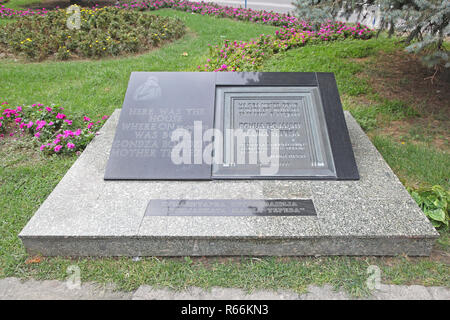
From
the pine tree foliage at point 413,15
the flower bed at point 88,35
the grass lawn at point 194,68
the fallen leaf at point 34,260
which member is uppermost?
the pine tree foliage at point 413,15

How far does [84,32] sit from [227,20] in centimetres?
439

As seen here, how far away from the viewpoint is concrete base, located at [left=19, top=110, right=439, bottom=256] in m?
2.59

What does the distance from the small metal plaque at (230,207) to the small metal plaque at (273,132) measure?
335 millimetres

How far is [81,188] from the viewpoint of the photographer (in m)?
Result: 3.07

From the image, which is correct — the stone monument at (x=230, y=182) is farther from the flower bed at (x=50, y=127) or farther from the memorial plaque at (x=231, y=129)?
the flower bed at (x=50, y=127)

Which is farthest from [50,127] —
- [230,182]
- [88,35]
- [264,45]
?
[264,45]

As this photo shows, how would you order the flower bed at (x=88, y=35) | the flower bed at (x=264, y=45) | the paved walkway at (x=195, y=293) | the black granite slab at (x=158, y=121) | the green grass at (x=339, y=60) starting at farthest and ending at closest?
the flower bed at (x=88, y=35)
the flower bed at (x=264, y=45)
the green grass at (x=339, y=60)
the black granite slab at (x=158, y=121)
the paved walkway at (x=195, y=293)

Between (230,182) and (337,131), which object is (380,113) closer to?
(337,131)

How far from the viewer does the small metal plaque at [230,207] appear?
2.76 metres

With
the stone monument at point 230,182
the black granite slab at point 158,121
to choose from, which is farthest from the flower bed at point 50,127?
the black granite slab at point 158,121

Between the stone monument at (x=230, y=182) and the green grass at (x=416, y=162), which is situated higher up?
the stone monument at (x=230, y=182)

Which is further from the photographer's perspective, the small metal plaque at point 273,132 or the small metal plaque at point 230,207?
the small metal plaque at point 273,132

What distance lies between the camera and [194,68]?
6.21 meters

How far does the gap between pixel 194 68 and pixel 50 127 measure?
2799 mm
